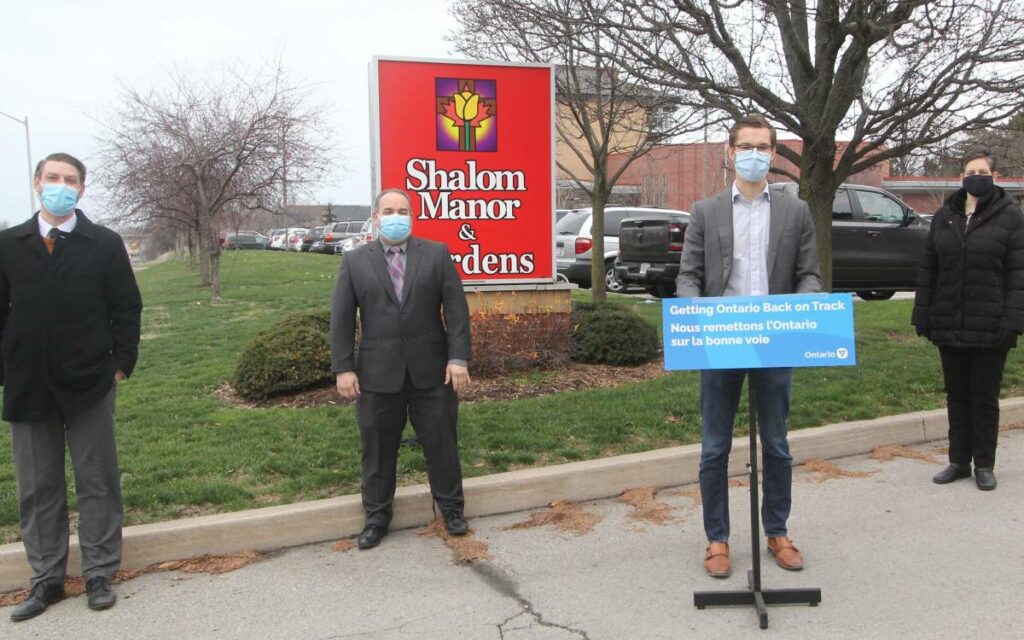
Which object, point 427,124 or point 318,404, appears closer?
point 318,404

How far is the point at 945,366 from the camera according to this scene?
17.6 feet

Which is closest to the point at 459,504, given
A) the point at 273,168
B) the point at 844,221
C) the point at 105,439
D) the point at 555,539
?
the point at 555,539

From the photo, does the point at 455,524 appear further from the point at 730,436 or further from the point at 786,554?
the point at 786,554

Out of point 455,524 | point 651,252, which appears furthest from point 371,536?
point 651,252

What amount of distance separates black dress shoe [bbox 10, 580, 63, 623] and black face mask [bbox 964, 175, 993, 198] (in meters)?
5.32

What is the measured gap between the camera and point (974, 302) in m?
5.08

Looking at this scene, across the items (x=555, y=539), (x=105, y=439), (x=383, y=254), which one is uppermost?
(x=383, y=254)

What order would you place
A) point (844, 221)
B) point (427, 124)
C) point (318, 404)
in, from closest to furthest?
1. point (318, 404)
2. point (427, 124)
3. point (844, 221)

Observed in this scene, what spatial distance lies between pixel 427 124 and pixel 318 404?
2.69 meters

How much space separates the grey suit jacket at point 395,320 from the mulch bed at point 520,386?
257cm

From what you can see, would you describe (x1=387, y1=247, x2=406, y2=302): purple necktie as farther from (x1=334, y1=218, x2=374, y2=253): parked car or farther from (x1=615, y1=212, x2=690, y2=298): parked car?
(x1=615, y1=212, x2=690, y2=298): parked car

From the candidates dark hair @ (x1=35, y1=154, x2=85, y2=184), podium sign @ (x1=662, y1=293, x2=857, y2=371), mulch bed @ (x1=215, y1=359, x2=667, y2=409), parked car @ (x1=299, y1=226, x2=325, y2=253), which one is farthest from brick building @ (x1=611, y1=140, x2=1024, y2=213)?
dark hair @ (x1=35, y1=154, x2=85, y2=184)

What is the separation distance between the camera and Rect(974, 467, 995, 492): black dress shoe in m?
5.14

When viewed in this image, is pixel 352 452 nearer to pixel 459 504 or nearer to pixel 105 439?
pixel 459 504
